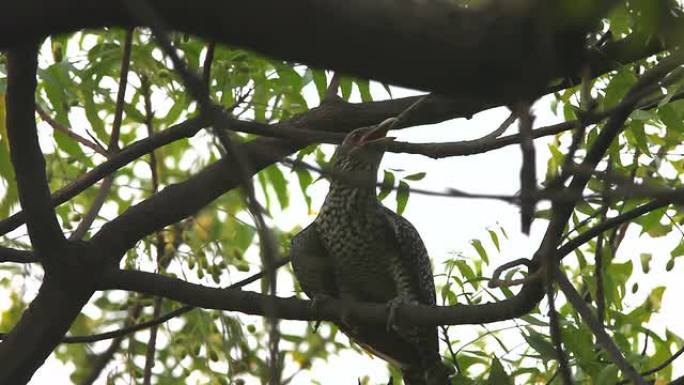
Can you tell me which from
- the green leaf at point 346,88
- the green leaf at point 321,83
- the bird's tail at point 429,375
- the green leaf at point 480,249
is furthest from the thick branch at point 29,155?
the green leaf at point 480,249

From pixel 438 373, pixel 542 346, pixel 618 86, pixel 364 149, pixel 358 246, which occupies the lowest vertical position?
pixel 542 346

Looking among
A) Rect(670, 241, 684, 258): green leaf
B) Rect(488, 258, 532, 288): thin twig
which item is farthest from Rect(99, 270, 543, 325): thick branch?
Rect(670, 241, 684, 258): green leaf

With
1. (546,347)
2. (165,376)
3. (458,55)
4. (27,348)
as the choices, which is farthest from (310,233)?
(458,55)

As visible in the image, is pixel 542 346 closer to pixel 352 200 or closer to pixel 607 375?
pixel 607 375

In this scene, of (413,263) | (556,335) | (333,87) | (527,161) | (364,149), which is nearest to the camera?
(527,161)

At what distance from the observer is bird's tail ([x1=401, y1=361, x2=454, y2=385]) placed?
5.15m

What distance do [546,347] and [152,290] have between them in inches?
55.1

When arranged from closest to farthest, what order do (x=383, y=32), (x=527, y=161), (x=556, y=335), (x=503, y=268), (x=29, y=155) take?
(x=383, y=32)
(x=527, y=161)
(x=556, y=335)
(x=29, y=155)
(x=503, y=268)

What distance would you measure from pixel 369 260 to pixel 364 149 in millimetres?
Answer: 670

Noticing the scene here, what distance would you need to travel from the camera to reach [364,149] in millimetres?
5578

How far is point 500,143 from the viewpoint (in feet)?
12.8

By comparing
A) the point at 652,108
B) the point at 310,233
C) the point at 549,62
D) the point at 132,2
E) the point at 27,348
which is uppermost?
the point at 310,233

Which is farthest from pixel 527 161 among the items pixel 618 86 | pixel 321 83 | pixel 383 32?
pixel 321 83

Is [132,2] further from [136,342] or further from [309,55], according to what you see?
[136,342]
